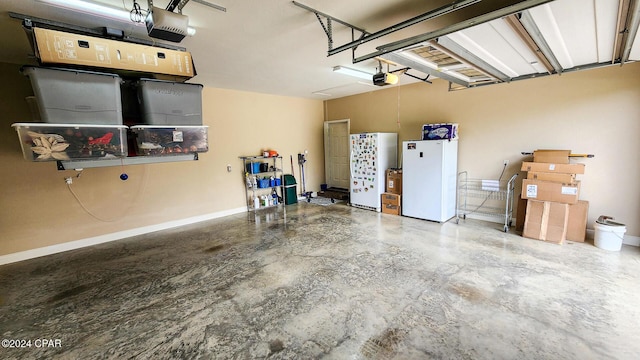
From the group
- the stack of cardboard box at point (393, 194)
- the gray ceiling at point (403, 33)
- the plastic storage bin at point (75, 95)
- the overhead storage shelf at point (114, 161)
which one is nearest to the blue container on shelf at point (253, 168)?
the gray ceiling at point (403, 33)

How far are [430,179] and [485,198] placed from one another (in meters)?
1.15

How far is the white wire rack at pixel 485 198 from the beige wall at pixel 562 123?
17cm

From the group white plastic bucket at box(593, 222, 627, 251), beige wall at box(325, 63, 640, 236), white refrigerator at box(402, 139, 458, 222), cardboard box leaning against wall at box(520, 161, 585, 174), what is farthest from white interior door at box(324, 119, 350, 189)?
white plastic bucket at box(593, 222, 627, 251)

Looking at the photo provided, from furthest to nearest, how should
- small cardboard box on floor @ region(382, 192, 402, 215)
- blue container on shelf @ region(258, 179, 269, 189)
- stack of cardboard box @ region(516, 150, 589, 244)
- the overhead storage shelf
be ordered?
1. blue container on shelf @ region(258, 179, 269, 189)
2. small cardboard box on floor @ region(382, 192, 402, 215)
3. stack of cardboard box @ region(516, 150, 589, 244)
4. the overhead storage shelf

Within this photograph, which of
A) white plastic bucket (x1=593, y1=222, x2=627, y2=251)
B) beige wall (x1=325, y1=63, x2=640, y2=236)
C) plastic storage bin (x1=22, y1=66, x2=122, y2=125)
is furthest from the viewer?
beige wall (x1=325, y1=63, x2=640, y2=236)

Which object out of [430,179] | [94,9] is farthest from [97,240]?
[430,179]

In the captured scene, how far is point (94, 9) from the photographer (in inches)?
87.0

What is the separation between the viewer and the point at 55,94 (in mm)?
2256

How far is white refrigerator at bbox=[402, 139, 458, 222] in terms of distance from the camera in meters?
4.85

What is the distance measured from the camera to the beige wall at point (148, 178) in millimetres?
3750

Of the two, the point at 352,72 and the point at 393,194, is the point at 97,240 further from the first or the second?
the point at 393,194

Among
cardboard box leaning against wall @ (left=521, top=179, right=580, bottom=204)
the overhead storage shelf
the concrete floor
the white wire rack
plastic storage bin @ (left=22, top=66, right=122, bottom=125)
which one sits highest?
plastic storage bin @ (left=22, top=66, right=122, bottom=125)

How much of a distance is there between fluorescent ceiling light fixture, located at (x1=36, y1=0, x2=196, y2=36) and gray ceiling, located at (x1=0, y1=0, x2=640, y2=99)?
0.17 ft

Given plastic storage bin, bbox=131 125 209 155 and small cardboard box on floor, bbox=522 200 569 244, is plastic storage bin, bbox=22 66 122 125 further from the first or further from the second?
small cardboard box on floor, bbox=522 200 569 244
